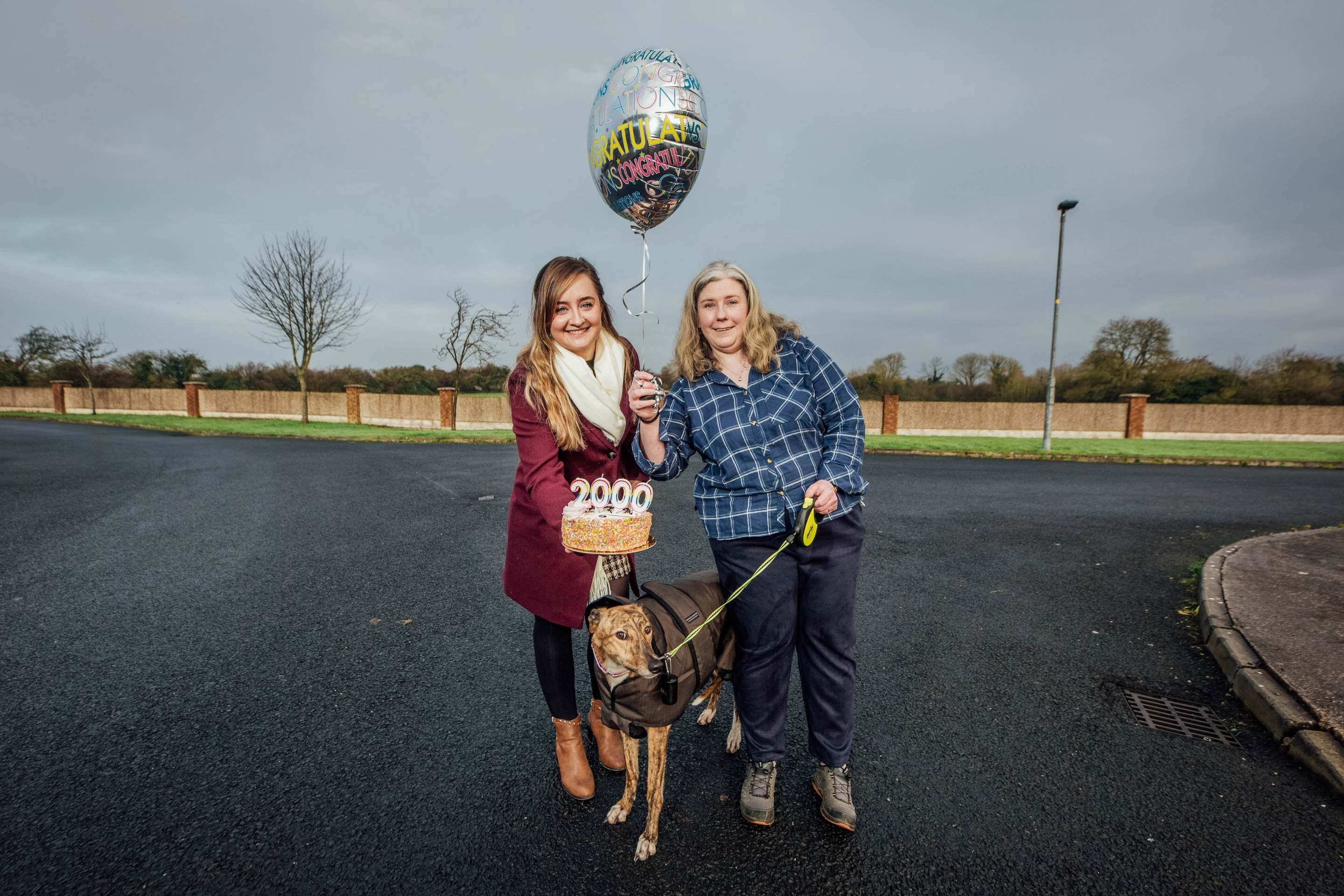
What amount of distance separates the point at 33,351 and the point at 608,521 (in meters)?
62.6

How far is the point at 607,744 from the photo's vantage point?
2564mm

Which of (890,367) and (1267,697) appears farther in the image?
(890,367)

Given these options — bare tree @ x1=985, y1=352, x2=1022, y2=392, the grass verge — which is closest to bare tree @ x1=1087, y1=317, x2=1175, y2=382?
bare tree @ x1=985, y1=352, x2=1022, y2=392

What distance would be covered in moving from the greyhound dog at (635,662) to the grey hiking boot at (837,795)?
24.5 inches

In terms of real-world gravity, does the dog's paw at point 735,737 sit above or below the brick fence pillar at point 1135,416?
below

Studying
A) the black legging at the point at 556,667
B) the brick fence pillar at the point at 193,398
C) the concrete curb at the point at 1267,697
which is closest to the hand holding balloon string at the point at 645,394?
the black legging at the point at 556,667

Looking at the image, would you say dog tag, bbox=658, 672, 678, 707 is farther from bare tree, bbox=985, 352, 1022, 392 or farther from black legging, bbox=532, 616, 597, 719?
bare tree, bbox=985, 352, 1022, 392

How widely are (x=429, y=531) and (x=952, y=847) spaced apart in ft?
19.0

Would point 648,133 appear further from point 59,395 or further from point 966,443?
point 59,395

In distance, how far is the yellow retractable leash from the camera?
6.50 feet

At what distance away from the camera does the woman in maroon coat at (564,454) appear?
87.3 inches

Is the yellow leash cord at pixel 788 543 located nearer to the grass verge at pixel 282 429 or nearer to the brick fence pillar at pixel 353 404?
the grass verge at pixel 282 429

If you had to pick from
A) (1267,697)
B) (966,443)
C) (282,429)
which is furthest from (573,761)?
(282,429)

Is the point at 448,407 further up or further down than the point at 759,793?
further up
